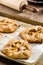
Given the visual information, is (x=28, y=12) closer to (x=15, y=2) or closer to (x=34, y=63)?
(x=15, y=2)

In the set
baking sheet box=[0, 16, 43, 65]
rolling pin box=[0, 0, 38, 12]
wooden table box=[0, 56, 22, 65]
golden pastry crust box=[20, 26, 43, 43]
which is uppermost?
rolling pin box=[0, 0, 38, 12]

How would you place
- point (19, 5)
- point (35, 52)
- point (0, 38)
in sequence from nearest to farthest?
1. point (35, 52)
2. point (0, 38)
3. point (19, 5)

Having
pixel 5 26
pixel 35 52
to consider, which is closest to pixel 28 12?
pixel 5 26

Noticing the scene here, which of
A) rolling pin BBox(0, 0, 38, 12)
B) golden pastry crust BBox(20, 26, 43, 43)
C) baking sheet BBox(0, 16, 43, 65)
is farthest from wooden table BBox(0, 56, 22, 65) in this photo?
rolling pin BBox(0, 0, 38, 12)

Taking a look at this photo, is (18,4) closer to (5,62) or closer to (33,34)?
(33,34)

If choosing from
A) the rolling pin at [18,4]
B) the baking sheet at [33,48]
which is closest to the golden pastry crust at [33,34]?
the baking sheet at [33,48]

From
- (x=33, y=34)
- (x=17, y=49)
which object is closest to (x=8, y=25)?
(x=33, y=34)

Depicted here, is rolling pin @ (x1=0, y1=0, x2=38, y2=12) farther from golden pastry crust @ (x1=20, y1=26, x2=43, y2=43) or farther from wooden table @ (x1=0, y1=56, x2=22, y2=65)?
wooden table @ (x1=0, y1=56, x2=22, y2=65)
